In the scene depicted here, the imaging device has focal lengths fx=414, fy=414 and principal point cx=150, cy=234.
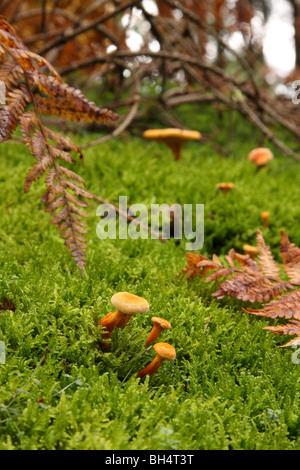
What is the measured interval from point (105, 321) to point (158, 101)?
4393 mm

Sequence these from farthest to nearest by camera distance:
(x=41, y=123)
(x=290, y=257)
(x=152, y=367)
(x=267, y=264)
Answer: (x=290, y=257), (x=267, y=264), (x=41, y=123), (x=152, y=367)

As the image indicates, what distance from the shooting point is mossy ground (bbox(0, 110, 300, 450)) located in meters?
1.67

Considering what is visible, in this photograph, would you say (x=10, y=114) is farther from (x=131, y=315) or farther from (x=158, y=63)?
(x=158, y=63)

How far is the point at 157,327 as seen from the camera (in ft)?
6.63

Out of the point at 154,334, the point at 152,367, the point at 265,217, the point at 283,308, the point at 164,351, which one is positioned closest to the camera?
the point at 164,351

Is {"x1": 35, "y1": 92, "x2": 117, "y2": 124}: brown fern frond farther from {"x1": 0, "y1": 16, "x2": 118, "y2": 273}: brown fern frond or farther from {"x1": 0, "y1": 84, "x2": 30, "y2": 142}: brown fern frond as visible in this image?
{"x1": 0, "y1": 84, "x2": 30, "y2": 142}: brown fern frond

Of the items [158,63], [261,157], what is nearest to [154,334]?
[261,157]

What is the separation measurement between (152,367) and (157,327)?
7.4 inches

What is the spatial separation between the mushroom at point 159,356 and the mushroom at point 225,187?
2227mm

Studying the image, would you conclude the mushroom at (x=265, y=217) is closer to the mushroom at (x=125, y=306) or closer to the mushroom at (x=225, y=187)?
the mushroom at (x=225, y=187)

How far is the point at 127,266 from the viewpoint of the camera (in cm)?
272

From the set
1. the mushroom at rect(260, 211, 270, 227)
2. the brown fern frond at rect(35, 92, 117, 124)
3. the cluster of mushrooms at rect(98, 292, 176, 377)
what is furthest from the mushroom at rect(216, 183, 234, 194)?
the cluster of mushrooms at rect(98, 292, 176, 377)

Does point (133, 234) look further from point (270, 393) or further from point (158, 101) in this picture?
point (158, 101)

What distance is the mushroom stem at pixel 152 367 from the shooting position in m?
1.93
